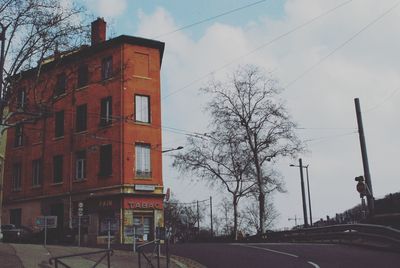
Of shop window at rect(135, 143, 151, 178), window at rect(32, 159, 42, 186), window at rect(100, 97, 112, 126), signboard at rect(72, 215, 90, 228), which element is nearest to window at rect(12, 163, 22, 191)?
window at rect(32, 159, 42, 186)

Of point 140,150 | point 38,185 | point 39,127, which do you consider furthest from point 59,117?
point 140,150

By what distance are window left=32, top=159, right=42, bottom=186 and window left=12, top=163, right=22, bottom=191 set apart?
2.06m

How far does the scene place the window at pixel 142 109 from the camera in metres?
39.6

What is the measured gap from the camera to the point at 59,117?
43.6 metres

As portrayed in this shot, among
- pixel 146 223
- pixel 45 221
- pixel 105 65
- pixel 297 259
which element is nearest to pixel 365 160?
pixel 297 259

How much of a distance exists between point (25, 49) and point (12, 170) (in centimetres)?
2677

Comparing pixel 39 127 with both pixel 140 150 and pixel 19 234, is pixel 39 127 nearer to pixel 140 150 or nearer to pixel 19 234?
pixel 140 150

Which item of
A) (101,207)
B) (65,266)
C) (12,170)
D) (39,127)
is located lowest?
(65,266)

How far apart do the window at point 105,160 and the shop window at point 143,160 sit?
2114mm

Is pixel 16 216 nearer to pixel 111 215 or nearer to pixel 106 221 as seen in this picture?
pixel 106 221

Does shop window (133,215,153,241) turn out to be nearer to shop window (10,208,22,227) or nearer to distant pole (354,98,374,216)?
shop window (10,208,22,227)

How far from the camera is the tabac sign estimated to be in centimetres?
3666

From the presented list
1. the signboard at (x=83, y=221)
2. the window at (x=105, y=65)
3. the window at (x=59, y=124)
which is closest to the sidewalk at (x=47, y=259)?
the signboard at (x=83, y=221)

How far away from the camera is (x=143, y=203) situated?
122 feet
